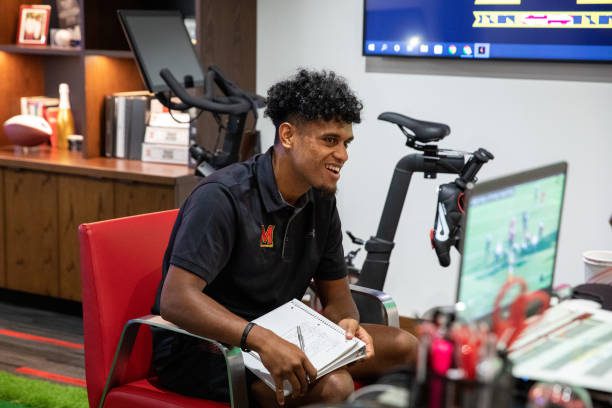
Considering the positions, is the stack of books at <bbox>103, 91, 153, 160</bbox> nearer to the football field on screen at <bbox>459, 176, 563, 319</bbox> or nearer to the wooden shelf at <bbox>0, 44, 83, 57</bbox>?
the wooden shelf at <bbox>0, 44, 83, 57</bbox>

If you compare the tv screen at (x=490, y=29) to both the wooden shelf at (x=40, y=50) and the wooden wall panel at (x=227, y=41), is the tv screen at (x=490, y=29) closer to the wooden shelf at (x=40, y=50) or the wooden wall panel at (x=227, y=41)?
the wooden wall panel at (x=227, y=41)

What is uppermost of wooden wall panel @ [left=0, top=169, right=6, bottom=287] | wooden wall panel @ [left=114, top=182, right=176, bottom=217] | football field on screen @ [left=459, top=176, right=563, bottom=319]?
football field on screen @ [left=459, top=176, right=563, bottom=319]

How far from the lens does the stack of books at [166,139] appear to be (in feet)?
14.0

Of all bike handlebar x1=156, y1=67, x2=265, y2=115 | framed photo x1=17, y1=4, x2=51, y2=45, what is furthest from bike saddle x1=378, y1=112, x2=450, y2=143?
framed photo x1=17, y1=4, x2=51, y2=45

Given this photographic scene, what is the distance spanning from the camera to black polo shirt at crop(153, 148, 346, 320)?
2.18 metres

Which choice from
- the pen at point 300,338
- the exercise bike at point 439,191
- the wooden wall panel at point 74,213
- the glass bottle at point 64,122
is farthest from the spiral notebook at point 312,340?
the glass bottle at point 64,122

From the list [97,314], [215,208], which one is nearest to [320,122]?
[215,208]

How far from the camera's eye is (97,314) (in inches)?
90.4

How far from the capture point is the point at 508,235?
1.61m

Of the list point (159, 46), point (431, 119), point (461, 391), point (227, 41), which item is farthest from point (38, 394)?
point (461, 391)

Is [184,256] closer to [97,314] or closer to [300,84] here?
[97,314]

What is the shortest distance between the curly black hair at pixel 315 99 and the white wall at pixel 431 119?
59.1 inches

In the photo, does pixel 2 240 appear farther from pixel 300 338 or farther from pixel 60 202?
pixel 300 338

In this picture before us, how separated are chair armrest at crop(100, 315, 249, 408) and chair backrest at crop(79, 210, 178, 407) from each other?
0.15 ft
